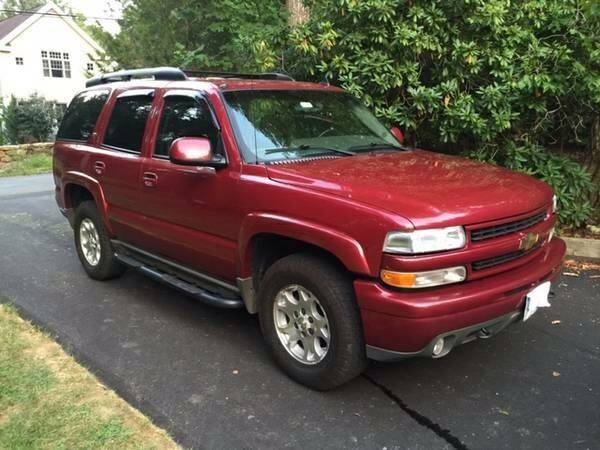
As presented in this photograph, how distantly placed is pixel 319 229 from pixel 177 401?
1348mm

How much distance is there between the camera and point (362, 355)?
3219 millimetres

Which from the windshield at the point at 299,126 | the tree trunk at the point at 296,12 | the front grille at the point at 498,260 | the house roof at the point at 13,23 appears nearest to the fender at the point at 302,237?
the windshield at the point at 299,126

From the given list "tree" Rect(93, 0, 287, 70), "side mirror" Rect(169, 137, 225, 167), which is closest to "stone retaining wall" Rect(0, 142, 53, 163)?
"tree" Rect(93, 0, 287, 70)

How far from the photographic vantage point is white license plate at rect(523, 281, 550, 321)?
3.30 meters

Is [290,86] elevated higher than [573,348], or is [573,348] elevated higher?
[290,86]

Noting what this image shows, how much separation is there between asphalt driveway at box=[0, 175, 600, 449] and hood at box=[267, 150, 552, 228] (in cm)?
112

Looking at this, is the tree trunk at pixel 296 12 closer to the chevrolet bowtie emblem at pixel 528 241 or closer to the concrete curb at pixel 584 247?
the concrete curb at pixel 584 247

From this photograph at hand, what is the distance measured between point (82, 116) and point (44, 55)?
103ft

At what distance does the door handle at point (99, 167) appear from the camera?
5136 millimetres

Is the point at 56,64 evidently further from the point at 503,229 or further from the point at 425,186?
the point at 503,229

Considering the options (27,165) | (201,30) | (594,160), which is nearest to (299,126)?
(594,160)

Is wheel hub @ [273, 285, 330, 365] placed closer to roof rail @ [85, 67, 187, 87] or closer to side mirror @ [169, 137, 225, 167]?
side mirror @ [169, 137, 225, 167]

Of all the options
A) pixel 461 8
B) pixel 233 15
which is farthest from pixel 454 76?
pixel 233 15

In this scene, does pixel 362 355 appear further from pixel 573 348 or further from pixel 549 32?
pixel 549 32
